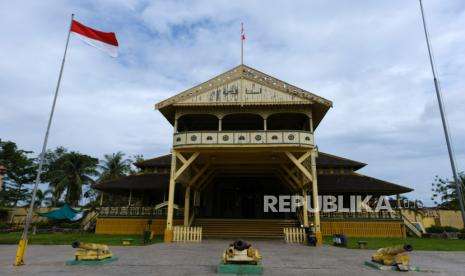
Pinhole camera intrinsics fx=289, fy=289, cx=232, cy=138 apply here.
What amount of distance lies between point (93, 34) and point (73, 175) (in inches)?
1416

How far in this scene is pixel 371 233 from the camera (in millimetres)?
21812

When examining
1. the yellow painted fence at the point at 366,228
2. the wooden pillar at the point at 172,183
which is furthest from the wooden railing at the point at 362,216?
the wooden pillar at the point at 172,183

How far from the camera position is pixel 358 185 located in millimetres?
23953

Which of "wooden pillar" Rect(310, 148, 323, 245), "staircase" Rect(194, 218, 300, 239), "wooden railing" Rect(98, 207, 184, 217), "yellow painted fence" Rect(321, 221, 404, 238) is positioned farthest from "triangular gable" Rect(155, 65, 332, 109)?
"yellow painted fence" Rect(321, 221, 404, 238)

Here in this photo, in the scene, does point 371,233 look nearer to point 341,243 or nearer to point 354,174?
point 354,174

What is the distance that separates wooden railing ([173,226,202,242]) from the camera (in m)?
17.1

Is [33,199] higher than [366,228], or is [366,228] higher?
[33,199]

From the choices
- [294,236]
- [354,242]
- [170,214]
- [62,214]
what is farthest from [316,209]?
[62,214]

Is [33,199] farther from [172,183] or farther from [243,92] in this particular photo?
[243,92]

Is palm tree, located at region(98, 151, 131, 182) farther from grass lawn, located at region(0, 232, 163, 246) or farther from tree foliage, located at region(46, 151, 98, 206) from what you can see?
grass lawn, located at region(0, 232, 163, 246)

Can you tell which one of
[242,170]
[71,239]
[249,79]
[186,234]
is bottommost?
[71,239]

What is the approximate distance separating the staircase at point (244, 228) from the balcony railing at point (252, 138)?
23.3 feet

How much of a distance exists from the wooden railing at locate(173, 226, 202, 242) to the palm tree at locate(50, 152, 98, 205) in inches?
1206

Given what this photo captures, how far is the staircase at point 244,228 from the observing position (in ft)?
66.0
